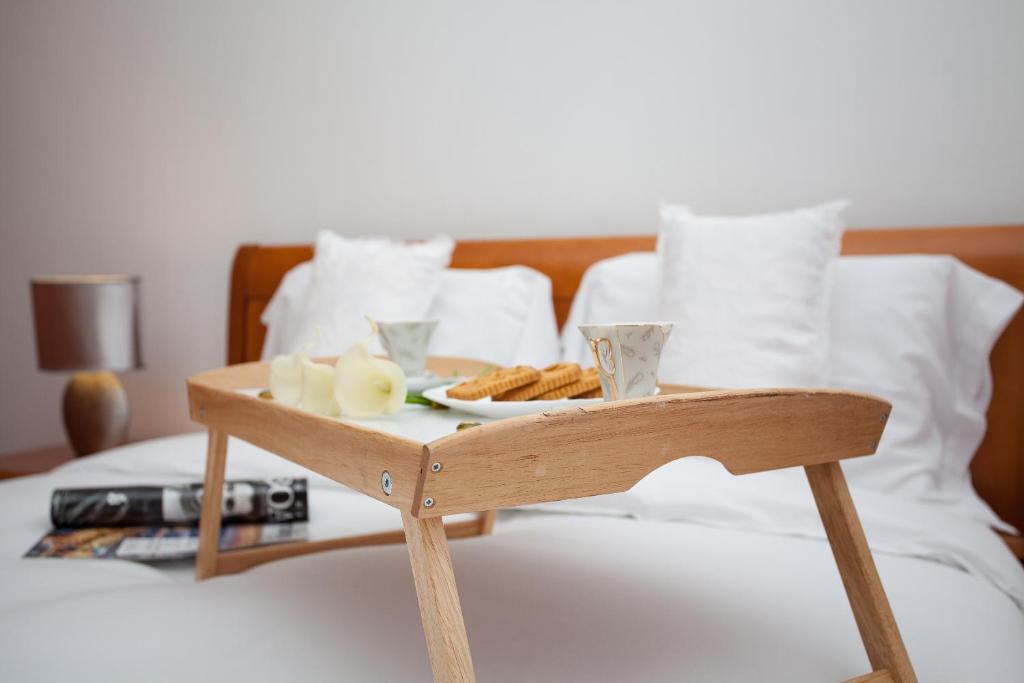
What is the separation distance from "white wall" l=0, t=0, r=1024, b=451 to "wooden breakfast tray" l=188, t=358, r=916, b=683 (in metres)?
1.40

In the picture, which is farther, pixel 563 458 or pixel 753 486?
pixel 753 486

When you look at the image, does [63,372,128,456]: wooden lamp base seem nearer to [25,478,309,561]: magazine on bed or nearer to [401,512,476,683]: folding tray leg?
[25,478,309,561]: magazine on bed

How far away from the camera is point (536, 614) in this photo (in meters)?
0.97

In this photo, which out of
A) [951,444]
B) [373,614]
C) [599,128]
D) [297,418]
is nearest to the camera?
[297,418]

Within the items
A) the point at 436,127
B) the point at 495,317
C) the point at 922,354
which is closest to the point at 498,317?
the point at 495,317

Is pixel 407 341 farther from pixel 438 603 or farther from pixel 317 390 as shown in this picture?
pixel 438 603

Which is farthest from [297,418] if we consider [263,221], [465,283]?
[263,221]

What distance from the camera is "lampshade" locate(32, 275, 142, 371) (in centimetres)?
262

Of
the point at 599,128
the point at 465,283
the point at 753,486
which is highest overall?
the point at 599,128

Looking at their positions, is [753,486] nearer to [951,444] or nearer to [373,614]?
[951,444]

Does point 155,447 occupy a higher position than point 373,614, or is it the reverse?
point 373,614

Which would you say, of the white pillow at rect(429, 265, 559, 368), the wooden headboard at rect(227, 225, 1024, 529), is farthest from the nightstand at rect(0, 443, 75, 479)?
the wooden headboard at rect(227, 225, 1024, 529)

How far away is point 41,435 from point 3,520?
7.58 feet

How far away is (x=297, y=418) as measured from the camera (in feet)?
2.85
